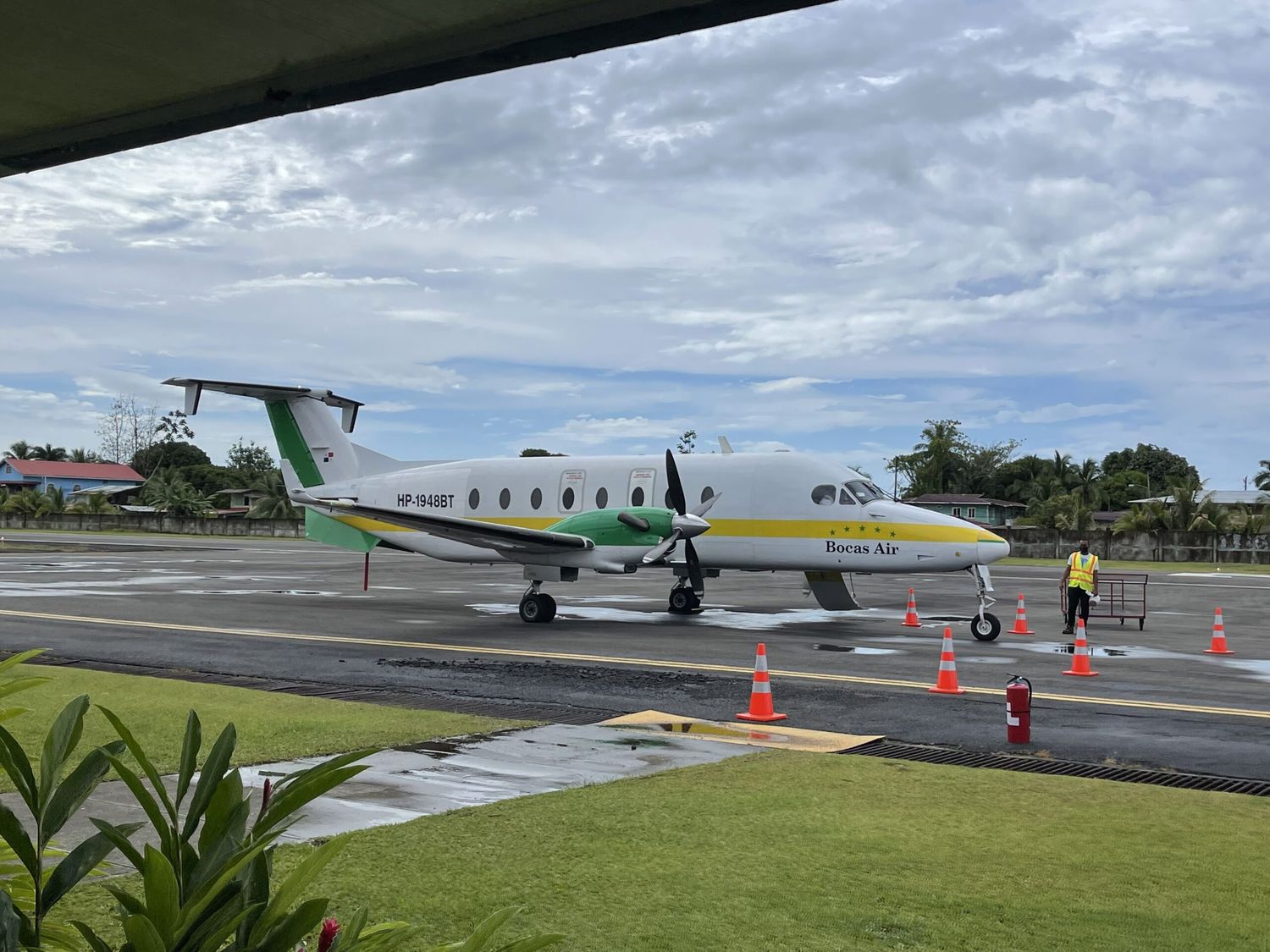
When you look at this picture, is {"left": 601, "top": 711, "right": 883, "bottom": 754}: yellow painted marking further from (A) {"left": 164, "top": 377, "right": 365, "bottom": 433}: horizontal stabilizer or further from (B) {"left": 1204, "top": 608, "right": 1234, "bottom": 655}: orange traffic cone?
(A) {"left": 164, "top": 377, "right": 365, "bottom": 433}: horizontal stabilizer

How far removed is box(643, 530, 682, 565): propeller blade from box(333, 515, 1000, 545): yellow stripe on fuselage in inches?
61.9

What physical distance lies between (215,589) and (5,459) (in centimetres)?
12128

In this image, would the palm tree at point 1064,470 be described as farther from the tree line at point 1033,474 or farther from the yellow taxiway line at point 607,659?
the yellow taxiway line at point 607,659

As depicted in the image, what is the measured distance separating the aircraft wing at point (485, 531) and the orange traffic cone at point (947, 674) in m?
8.45

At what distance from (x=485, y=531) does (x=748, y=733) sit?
10491 mm

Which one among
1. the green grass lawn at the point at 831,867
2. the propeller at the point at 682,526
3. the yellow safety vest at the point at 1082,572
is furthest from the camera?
the propeller at the point at 682,526

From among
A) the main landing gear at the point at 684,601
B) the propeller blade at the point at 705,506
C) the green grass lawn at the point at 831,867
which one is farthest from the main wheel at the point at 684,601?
the green grass lawn at the point at 831,867

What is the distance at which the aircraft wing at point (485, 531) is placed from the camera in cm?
1981

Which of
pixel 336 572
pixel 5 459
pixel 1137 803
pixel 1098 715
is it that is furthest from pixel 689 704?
pixel 5 459

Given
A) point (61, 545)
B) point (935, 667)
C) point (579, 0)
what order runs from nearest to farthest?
1. point (579, 0)
2. point (935, 667)
3. point (61, 545)

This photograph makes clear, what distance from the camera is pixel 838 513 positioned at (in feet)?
69.5

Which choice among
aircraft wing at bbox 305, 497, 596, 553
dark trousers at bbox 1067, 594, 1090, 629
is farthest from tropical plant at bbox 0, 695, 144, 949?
dark trousers at bbox 1067, 594, 1090, 629

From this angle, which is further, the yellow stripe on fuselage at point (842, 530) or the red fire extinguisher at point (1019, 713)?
the yellow stripe on fuselage at point (842, 530)

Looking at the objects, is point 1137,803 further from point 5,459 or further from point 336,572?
point 5,459
